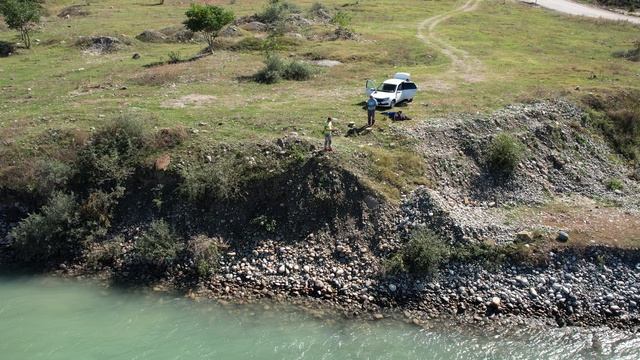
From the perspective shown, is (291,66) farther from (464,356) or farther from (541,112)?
(464,356)

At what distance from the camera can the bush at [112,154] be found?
75.4 ft

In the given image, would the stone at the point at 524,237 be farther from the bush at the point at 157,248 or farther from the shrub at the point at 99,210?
the shrub at the point at 99,210

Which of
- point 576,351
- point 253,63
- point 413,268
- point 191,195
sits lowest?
point 576,351

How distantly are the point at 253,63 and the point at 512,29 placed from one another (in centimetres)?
3265

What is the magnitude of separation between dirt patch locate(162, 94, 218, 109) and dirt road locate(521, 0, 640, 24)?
2205 inches

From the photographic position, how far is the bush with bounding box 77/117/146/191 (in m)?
23.0

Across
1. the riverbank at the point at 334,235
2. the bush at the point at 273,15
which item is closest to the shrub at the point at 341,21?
the bush at the point at 273,15

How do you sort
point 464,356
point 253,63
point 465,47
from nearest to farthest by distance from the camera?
point 464,356 < point 253,63 < point 465,47

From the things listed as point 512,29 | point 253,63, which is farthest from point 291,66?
point 512,29

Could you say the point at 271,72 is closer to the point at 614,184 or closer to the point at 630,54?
the point at 614,184

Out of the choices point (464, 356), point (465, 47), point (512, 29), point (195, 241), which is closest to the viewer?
point (464, 356)

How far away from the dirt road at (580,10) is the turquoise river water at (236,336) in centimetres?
6055

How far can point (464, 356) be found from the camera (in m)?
16.8

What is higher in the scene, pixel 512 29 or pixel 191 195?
pixel 512 29
